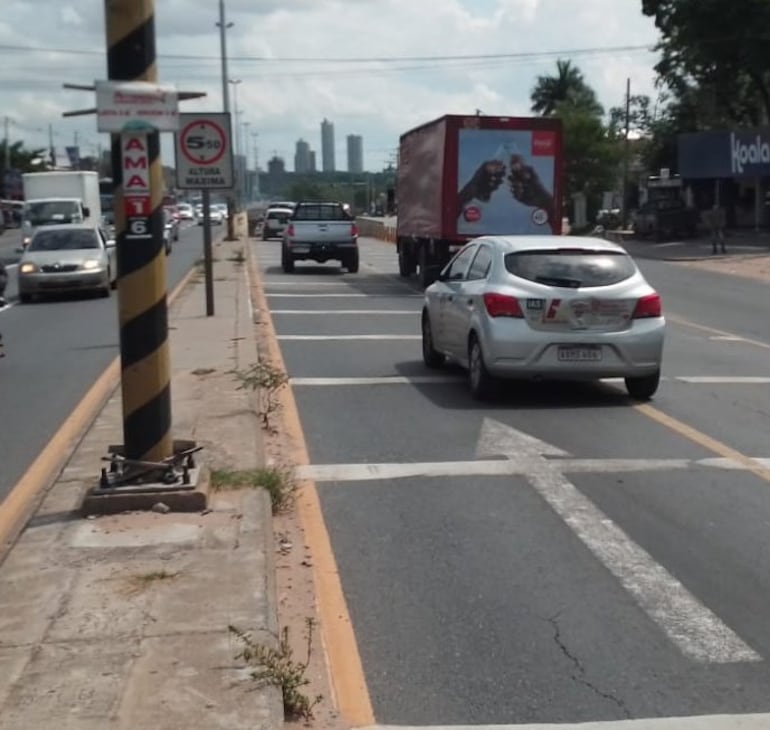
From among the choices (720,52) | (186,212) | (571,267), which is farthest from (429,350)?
(186,212)

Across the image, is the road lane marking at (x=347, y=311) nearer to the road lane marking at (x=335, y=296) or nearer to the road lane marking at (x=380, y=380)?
the road lane marking at (x=335, y=296)

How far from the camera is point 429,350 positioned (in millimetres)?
15602

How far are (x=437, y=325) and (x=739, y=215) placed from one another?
49988 mm

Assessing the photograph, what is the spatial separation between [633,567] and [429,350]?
8312 mm

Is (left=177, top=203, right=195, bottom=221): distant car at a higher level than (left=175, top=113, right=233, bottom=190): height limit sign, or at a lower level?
lower

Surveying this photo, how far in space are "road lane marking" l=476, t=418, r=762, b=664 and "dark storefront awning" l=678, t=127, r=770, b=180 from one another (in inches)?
1831

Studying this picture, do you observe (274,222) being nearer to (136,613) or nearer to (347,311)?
(347,311)

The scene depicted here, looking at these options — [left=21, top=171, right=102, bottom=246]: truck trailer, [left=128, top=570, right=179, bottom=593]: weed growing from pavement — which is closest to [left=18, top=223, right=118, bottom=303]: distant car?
[left=21, top=171, right=102, bottom=246]: truck trailer

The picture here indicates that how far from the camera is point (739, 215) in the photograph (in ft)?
204

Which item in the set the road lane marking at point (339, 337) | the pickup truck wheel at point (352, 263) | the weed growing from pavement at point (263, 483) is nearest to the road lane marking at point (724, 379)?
the road lane marking at point (339, 337)

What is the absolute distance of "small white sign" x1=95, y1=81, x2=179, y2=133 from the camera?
7.99 meters

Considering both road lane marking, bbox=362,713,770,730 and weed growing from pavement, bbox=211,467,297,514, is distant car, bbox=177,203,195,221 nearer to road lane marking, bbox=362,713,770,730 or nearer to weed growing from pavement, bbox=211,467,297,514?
weed growing from pavement, bbox=211,467,297,514

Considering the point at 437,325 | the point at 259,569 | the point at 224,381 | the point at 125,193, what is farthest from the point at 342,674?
the point at 437,325

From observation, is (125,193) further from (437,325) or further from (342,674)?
(437,325)
